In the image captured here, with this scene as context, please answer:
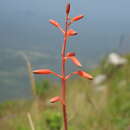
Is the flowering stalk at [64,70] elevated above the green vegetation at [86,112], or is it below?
above

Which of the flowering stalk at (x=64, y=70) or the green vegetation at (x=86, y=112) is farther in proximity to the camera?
the green vegetation at (x=86, y=112)

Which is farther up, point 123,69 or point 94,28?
point 94,28

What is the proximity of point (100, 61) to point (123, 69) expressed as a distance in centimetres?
92

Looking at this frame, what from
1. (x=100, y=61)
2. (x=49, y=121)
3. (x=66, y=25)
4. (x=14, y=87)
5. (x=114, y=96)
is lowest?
(x=100, y=61)

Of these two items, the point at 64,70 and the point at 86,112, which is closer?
the point at 64,70

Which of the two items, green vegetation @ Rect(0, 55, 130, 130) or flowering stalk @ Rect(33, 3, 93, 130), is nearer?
flowering stalk @ Rect(33, 3, 93, 130)

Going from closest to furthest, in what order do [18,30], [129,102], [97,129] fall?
[97,129], [129,102], [18,30]

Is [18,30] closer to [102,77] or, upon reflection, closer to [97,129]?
[102,77]

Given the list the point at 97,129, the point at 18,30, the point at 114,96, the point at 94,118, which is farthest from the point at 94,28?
the point at 97,129

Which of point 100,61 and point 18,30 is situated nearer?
point 18,30

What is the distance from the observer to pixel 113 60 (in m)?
6.88

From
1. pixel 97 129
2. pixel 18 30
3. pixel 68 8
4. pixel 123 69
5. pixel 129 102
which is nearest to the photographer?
pixel 68 8

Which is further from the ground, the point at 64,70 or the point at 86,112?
the point at 64,70

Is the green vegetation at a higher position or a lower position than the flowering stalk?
lower
